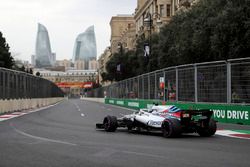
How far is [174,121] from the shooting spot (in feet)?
39.3

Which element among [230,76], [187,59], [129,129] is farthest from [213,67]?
[187,59]

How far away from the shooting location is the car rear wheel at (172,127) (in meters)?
12.0

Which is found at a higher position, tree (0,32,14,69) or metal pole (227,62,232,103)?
tree (0,32,14,69)

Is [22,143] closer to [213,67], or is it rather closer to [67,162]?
[67,162]

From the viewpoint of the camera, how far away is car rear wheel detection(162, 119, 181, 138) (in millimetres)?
12018

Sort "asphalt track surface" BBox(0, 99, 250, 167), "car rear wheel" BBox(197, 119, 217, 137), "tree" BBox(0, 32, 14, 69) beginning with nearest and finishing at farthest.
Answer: "asphalt track surface" BBox(0, 99, 250, 167)
"car rear wheel" BBox(197, 119, 217, 137)
"tree" BBox(0, 32, 14, 69)

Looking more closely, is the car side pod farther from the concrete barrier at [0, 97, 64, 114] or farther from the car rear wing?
the concrete barrier at [0, 97, 64, 114]

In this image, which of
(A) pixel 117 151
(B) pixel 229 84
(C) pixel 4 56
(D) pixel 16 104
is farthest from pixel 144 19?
(C) pixel 4 56

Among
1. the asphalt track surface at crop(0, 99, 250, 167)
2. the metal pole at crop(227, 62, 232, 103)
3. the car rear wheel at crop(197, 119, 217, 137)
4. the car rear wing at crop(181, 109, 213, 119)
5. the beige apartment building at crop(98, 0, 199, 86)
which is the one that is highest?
the beige apartment building at crop(98, 0, 199, 86)

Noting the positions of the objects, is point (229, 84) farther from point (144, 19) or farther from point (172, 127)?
point (144, 19)

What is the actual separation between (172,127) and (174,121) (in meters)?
0.20

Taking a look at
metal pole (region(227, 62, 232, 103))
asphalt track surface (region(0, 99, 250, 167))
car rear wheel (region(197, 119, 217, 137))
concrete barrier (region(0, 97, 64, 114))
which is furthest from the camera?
concrete barrier (region(0, 97, 64, 114))

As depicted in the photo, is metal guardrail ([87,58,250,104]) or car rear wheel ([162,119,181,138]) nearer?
car rear wheel ([162,119,181,138])

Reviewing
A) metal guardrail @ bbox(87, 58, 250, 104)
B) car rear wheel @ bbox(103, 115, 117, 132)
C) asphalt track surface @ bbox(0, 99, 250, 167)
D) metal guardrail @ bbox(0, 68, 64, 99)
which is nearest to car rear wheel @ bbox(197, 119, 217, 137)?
asphalt track surface @ bbox(0, 99, 250, 167)
